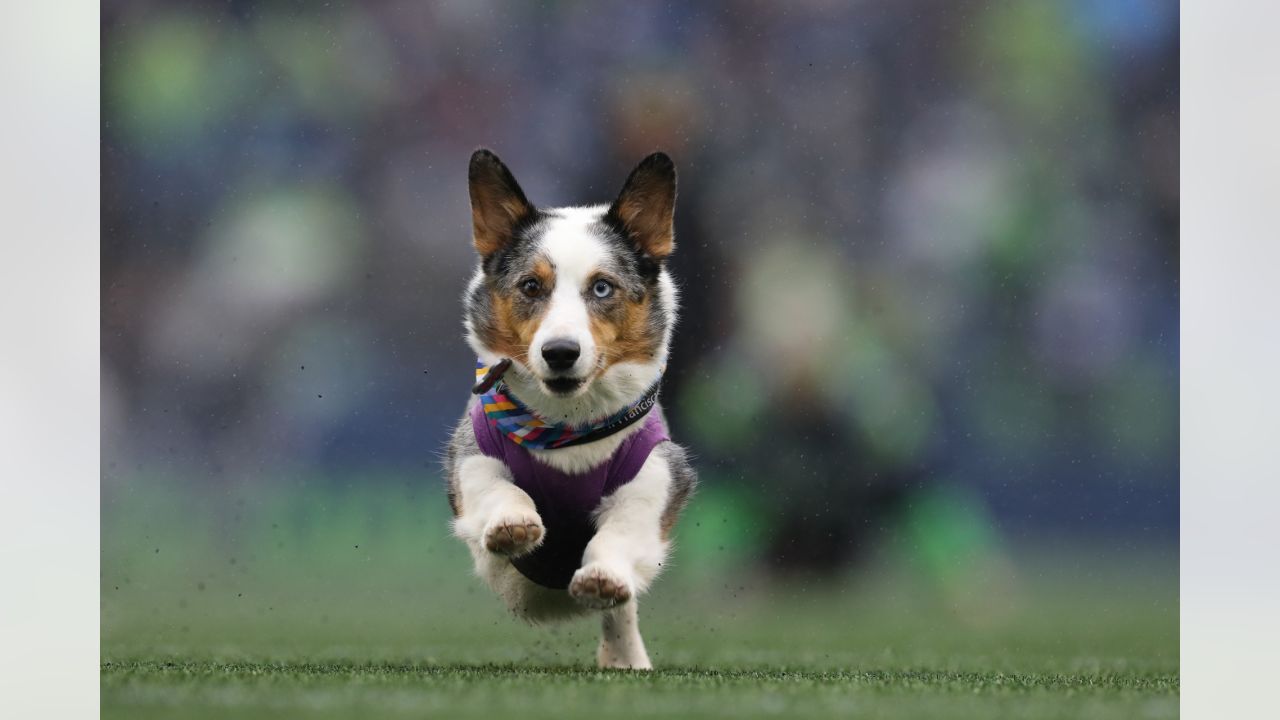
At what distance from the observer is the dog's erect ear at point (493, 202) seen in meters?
4.47

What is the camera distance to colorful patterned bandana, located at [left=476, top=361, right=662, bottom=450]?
4.39 m

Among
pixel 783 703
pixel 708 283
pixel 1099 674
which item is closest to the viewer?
pixel 783 703

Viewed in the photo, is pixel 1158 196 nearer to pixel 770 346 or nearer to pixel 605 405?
pixel 770 346

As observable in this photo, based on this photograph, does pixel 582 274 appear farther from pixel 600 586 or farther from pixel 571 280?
pixel 600 586

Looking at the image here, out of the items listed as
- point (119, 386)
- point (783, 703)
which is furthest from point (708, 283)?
point (119, 386)

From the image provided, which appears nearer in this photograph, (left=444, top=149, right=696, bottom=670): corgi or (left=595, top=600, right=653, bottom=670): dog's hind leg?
(left=444, top=149, right=696, bottom=670): corgi

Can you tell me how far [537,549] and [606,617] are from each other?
600mm

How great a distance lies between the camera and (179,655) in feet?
16.4

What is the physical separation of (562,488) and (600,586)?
51 centimetres

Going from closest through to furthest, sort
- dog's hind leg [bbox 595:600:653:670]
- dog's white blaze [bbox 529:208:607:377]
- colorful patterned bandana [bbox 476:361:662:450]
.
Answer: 1. dog's white blaze [bbox 529:208:607:377]
2. colorful patterned bandana [bbox 476:361:662:450]
3. dog's hind leg [bbox 595:600:653:670]

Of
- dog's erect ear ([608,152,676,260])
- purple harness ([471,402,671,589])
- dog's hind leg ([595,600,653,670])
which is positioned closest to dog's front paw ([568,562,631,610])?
purple harness ([471,402,671,589])

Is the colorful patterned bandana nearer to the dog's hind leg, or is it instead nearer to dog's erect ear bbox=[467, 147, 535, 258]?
dog's erect ear bbox=[467, 147, 535, 258]

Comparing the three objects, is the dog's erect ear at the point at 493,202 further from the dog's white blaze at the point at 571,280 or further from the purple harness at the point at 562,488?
the purple harness at the point at 562,488

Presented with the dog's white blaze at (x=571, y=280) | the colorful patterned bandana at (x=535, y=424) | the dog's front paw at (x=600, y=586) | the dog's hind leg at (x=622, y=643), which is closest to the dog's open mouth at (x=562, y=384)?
the dog's white blaze at (x=571, y=280)
